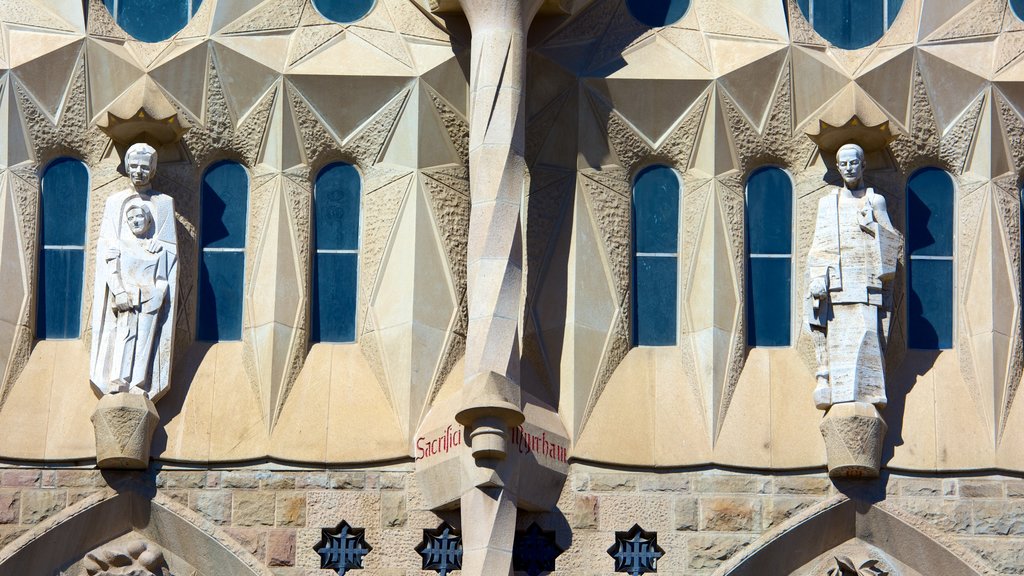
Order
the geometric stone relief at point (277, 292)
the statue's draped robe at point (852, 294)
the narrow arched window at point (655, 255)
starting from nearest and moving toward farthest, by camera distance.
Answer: the statue's draped robe at point (852, 294) < the geometric stone relief at point (277, 292) < the narrow arched window at point (655, 255)

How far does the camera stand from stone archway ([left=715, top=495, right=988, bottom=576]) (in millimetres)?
23859

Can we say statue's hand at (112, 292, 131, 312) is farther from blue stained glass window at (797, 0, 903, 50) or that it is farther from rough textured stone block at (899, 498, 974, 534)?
rough textured stone block at (899, 498, 974, 534)

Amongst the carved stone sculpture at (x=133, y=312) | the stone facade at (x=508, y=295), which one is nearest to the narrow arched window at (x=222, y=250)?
the stone facade at (x=508, y=295)

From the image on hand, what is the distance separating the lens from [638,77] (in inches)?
978

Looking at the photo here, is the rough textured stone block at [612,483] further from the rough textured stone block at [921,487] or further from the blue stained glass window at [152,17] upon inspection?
the blue stained glass window at [152,17]

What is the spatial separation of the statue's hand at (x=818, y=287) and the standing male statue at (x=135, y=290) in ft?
15.3

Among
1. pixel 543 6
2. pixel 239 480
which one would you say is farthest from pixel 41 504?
pixel 543 6

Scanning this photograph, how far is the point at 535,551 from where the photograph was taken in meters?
23.9

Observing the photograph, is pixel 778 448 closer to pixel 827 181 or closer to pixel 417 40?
pixel 827 181

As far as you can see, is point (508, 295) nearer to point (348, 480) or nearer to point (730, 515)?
point (348, 480)

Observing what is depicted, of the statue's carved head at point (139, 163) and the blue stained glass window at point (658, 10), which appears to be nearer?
the statue's carved head at point (139, 163)

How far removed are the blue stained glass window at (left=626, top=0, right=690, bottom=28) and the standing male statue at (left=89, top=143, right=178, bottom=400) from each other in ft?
12.6

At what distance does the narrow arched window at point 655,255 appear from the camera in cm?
2475

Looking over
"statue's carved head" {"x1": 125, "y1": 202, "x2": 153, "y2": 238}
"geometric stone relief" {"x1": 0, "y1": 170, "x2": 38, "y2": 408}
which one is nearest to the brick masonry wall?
"geometric stone relief" {"x1": 0, "y1": 170, "x2": 38, "y2": 408}
